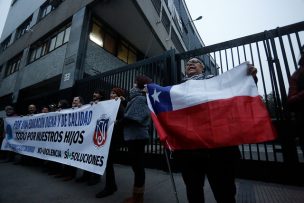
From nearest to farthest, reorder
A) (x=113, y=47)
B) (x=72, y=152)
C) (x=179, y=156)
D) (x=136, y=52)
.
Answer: (x=179, y=156) < (x=72, y=152) < (x=113, y=47) < (x=136, y=52)

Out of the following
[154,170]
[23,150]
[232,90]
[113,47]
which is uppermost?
[113,47]

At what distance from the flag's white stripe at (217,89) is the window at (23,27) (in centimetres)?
1758

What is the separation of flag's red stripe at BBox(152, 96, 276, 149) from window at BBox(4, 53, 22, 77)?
1703cm

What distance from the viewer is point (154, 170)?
4.64 meters

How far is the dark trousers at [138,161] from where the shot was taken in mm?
2658

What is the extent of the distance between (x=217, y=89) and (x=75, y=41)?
9.16 meters

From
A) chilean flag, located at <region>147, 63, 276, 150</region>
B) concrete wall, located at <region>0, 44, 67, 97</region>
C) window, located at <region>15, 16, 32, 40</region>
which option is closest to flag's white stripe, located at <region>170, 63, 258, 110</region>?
chilean flag, located at <region>147, 63, 276, 150</region>

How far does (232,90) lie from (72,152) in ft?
9.97

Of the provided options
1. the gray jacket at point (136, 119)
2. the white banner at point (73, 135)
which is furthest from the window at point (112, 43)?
the gray jacket at point (136, 119)

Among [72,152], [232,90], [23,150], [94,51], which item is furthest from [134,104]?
[94,51]

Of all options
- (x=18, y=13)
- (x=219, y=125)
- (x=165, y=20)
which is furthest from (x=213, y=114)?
(x=18, y=13)

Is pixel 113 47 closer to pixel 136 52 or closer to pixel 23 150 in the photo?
pixel 136 52

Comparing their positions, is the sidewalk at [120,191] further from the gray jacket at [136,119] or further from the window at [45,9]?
the window at [45,9]

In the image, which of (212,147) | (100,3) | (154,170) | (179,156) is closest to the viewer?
(212,147)
